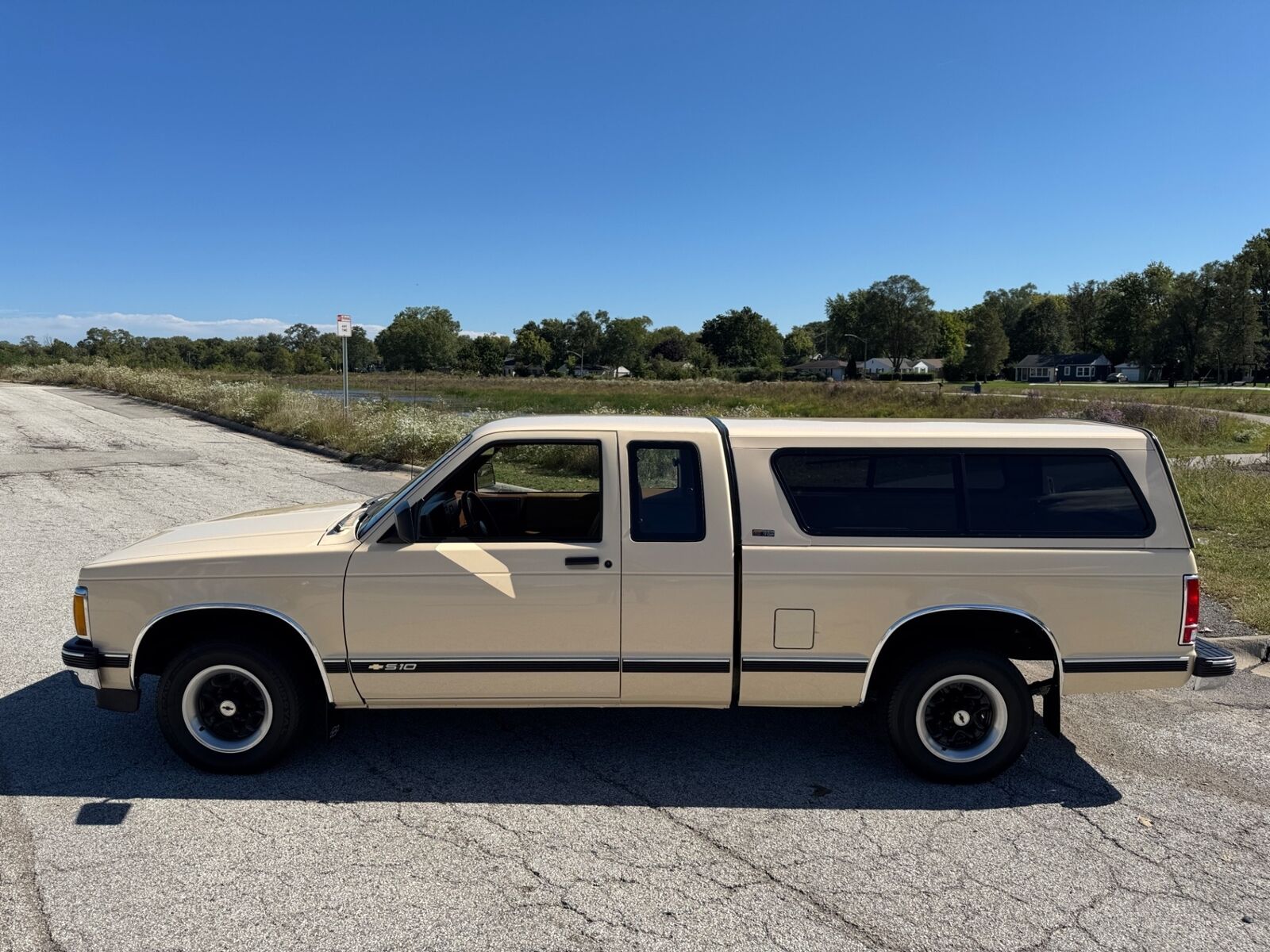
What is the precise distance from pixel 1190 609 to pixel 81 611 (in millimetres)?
5306

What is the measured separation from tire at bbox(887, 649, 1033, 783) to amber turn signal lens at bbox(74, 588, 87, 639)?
12.9ft

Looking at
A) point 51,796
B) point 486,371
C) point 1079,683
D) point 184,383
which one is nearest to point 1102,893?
point 1079,683

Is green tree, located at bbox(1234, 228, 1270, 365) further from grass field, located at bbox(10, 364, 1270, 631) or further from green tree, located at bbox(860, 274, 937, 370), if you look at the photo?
grass field, located at bbox(10, 364, 1270, 631)

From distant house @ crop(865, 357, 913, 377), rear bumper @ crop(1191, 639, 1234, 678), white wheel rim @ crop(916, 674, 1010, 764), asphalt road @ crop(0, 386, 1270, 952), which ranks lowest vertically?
asphalt road @ crop(0, 386, 1270, 952)

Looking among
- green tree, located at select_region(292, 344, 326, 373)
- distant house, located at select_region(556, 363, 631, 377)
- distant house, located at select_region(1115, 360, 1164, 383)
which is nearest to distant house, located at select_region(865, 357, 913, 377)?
distant house, located at select_region(1115, 360, 1164, 383)

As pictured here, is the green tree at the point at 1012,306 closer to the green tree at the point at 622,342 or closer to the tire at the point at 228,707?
the green tree at the point at 622,342

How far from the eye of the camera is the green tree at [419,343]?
464 feet

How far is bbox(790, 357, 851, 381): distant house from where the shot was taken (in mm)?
133750

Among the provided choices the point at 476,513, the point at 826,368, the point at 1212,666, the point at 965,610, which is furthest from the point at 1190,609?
the point at 826,368

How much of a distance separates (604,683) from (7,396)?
4018 centimetres

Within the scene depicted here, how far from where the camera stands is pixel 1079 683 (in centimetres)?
407

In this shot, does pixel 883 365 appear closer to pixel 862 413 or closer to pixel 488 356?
pixel 488 356

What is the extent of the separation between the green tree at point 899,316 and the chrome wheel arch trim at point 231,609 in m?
128

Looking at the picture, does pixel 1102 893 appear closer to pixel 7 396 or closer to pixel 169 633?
pixel 169 633
